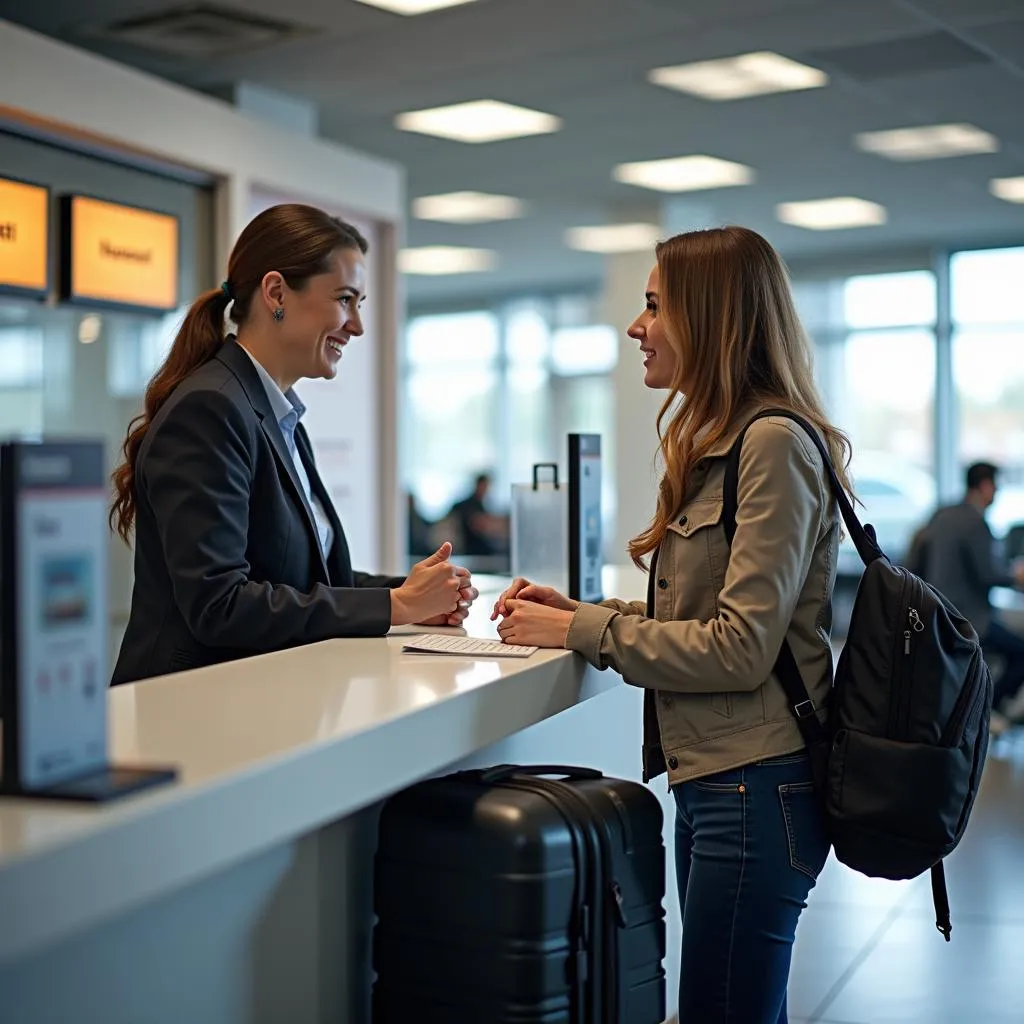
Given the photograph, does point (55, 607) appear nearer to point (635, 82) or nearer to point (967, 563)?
point (635, 82)

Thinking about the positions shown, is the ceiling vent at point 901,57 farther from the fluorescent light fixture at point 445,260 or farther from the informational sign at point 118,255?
the fluorescent light fixture at point 445,260

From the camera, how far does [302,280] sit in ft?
7.76

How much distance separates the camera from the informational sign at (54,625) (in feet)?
3.91

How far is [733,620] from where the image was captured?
179 centimetres

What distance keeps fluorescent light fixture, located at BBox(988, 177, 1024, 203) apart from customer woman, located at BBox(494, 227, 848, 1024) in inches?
299

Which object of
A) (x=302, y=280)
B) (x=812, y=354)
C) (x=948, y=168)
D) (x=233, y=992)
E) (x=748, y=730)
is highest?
(x=948, y=168)

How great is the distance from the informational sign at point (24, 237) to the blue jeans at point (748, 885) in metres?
3.80

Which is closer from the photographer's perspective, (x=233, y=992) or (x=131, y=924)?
(x=131, y=924)

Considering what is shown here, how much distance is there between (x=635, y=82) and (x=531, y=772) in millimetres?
5233

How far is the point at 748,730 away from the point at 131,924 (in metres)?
0.83

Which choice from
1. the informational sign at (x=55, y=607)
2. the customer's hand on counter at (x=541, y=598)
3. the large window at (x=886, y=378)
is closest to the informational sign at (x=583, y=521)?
the customer's hand on counter at (x=541, y=598)

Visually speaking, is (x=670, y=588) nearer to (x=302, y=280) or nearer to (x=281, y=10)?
(x=302, y=280)

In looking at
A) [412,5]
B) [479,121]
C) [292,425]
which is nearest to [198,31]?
[412,5]

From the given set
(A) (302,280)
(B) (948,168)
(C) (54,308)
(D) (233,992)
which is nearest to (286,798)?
(D) (233,992)
